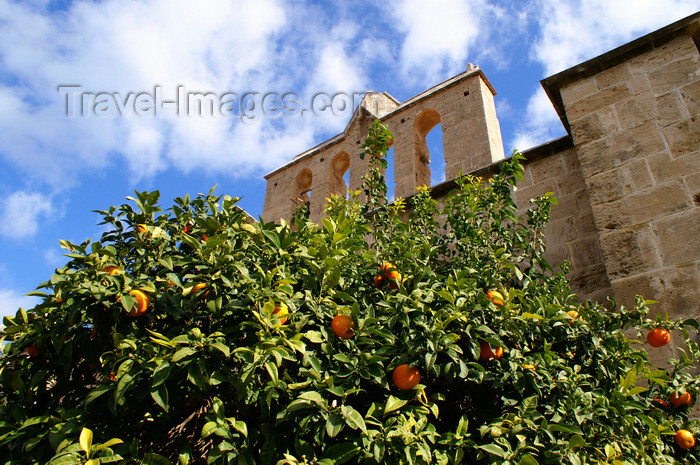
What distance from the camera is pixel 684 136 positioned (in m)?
3.27

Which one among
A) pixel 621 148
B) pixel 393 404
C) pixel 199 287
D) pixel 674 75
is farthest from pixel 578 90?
pixel 199 287

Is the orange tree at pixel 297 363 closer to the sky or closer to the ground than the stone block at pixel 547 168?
closer to the ground

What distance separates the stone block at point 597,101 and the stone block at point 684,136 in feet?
1.64

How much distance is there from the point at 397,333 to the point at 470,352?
0.94 ft

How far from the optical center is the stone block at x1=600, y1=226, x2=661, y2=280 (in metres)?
2.96

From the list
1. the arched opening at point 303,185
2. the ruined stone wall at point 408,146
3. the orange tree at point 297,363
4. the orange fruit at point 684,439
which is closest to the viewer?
the orange tree at point 297,363

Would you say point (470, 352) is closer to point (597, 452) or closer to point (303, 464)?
point (597, 452)

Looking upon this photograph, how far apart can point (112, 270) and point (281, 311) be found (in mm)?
730

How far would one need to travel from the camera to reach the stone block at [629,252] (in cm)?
296

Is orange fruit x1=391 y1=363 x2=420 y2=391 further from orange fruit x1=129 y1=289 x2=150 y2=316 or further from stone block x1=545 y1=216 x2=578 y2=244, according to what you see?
stone block x1=545 y1=216 x2=578 y2=244

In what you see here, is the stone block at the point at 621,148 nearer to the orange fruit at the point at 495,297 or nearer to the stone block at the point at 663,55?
the stone block at the point at 663,55

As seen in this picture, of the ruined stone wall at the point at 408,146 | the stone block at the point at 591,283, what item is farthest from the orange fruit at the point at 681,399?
the ruined stone wall at the point at 408,146

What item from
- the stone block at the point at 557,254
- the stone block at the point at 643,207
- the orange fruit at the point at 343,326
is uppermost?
the stone block at the point at 643,207

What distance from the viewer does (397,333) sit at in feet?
5.93
